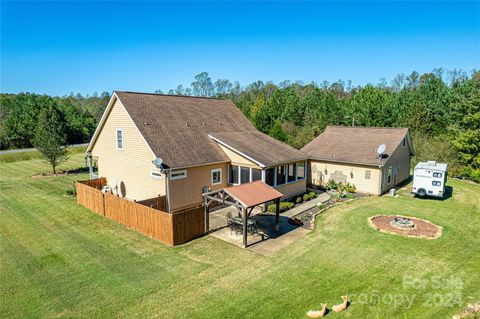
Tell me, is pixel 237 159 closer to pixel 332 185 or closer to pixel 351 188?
pixel 332 185

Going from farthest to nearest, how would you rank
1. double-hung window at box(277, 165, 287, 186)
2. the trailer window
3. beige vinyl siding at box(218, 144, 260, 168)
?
the trailer window, double-hung window at box(277, 165, 287, 186), beige vinyl siding at box(218, 144, 260, 168)

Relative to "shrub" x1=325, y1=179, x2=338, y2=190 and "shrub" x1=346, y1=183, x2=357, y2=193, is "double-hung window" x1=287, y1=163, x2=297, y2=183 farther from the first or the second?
"shrub" x1=346, y1=183, x2=357, y2=193

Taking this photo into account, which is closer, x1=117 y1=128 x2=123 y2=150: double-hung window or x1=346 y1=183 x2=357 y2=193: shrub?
x1=117 y1=128 x2=123 y2=150: double-hung window

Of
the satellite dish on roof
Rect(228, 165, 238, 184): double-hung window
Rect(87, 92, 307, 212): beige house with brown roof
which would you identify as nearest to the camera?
the satellite dish on roof

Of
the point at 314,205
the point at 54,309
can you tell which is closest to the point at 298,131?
the point at 314,205

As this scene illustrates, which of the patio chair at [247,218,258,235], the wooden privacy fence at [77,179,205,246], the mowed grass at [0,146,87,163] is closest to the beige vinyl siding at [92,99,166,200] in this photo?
the wooden privacy fence at [77,179,205,246]

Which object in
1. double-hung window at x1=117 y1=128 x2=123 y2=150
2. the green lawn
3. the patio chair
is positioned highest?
double-hung window at x1=117 y1=128 x2=123 y2=150
